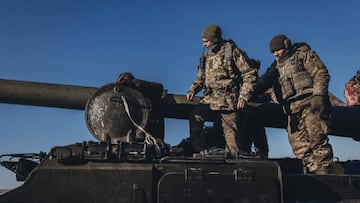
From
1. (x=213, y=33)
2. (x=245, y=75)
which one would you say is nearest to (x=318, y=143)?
(x=245, y=75)

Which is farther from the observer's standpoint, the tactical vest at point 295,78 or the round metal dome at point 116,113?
the tactical vest at point 295,78

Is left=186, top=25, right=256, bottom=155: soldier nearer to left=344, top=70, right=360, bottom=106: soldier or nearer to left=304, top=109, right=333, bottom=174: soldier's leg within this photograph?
left=304, top=109, right=333, bottom=174: soldier's leg

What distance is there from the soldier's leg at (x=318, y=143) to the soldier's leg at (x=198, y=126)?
1.70 m

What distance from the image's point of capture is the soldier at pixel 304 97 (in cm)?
830

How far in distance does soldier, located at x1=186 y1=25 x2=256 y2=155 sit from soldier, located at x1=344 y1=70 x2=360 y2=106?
347 cm

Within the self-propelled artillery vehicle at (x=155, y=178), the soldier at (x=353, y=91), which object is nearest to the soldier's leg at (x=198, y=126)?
the self-propelled artillery vehicle at (x=155, y=178)

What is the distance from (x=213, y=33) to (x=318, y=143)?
252 cm

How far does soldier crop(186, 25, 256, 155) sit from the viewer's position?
27.6 ft

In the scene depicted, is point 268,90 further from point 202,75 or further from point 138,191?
point 138,191

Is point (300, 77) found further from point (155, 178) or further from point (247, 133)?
point (155, 178)

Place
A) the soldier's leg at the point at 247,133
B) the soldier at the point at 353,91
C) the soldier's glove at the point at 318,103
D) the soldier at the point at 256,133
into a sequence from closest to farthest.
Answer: the soldier's glove at the point at 318,103 → the soldier's leg at the point at 247,133 → the soldier at the point at 256,133 → the soldier at the point at 353,91

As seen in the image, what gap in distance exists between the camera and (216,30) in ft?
29.1

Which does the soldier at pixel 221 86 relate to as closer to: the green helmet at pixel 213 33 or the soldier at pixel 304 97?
the green helmet at pixel 213 33

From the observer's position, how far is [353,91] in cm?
1113
